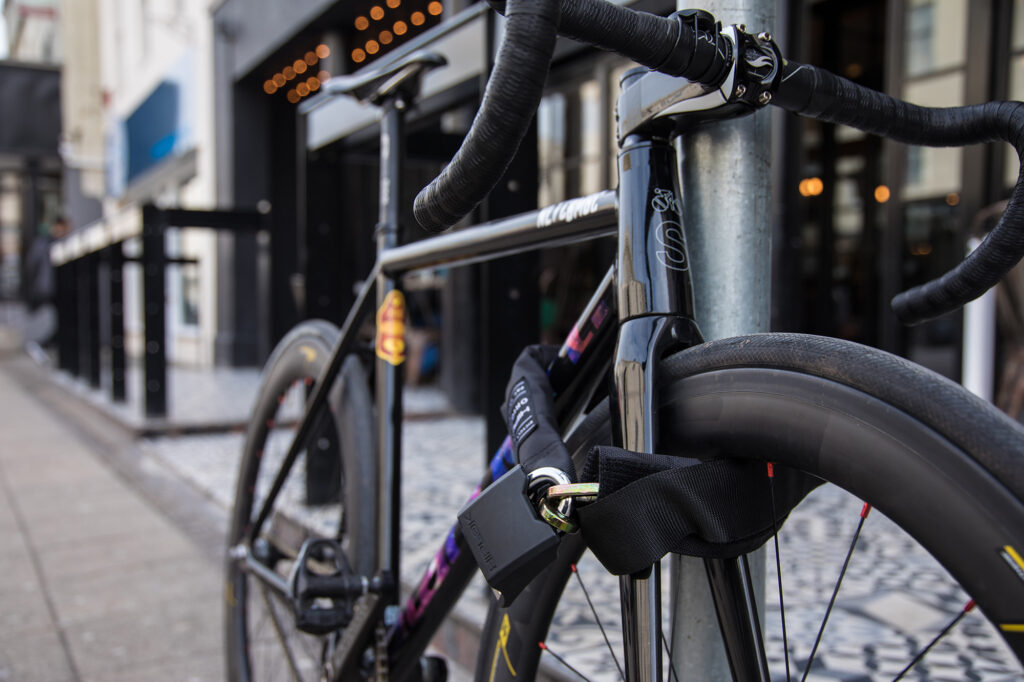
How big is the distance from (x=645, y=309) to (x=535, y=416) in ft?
0.58

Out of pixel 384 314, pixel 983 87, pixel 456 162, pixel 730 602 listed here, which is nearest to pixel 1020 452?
pixel 730 602

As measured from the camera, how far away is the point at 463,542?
3.92ft

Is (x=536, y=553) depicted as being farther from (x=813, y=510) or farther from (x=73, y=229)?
(x=73, y=229)

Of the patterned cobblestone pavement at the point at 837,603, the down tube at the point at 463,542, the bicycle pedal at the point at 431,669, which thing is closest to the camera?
the down tube at the point at 463,542

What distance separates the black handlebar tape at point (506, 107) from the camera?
59 cm

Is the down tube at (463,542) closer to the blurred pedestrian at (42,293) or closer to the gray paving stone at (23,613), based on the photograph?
the gray paving stone at (23,613)

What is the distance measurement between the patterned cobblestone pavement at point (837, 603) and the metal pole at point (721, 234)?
383 millimetres

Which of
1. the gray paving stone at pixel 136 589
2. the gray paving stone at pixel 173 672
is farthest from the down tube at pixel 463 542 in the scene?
the gray paving stone at pixel 136 589

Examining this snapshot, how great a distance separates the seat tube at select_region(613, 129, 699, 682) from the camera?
783 mm

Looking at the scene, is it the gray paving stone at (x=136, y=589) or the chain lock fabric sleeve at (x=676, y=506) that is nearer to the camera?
the chain lock fabric sleeve at (x=676, y=506)

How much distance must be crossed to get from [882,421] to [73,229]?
2391 cm

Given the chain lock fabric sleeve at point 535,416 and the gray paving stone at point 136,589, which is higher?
the chain lock fabric sleeve at point 535,416

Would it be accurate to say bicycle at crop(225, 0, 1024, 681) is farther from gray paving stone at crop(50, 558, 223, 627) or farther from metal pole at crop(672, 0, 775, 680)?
gray paving stone at crop(50, 558, 223, 627)

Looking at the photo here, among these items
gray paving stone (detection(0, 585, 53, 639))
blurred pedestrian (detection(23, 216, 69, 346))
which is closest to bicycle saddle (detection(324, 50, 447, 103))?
gray paving stone (detection(0, 585, 53, 639))
